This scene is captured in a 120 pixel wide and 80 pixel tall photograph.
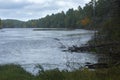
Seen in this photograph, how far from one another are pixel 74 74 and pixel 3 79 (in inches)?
169

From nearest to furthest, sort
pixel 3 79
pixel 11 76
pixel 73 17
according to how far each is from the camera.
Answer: pixel 3 79, pixel 11 76, pixel 73 17

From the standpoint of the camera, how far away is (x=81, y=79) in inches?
567

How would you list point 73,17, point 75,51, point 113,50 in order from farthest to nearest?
point 73,17 < point 75,51 < point 113,50

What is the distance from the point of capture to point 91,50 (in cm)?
4856

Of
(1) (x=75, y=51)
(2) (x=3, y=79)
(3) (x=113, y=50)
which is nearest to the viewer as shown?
(2) (x=3, y=79)

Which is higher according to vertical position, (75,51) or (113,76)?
(113,76)

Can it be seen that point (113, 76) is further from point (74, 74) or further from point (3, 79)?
point (3, 79)

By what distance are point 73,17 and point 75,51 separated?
465ft

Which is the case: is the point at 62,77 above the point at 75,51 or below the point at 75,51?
above

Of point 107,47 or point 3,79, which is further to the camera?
point 107,47

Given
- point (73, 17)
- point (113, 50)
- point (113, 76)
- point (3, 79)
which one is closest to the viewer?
point (113, 76)

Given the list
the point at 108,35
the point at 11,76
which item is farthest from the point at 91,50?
the point at 11,76

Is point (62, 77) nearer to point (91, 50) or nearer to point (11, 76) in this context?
point (11, 76)

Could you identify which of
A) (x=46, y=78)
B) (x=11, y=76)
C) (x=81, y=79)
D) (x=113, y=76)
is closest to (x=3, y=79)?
(x=11, y=76)
